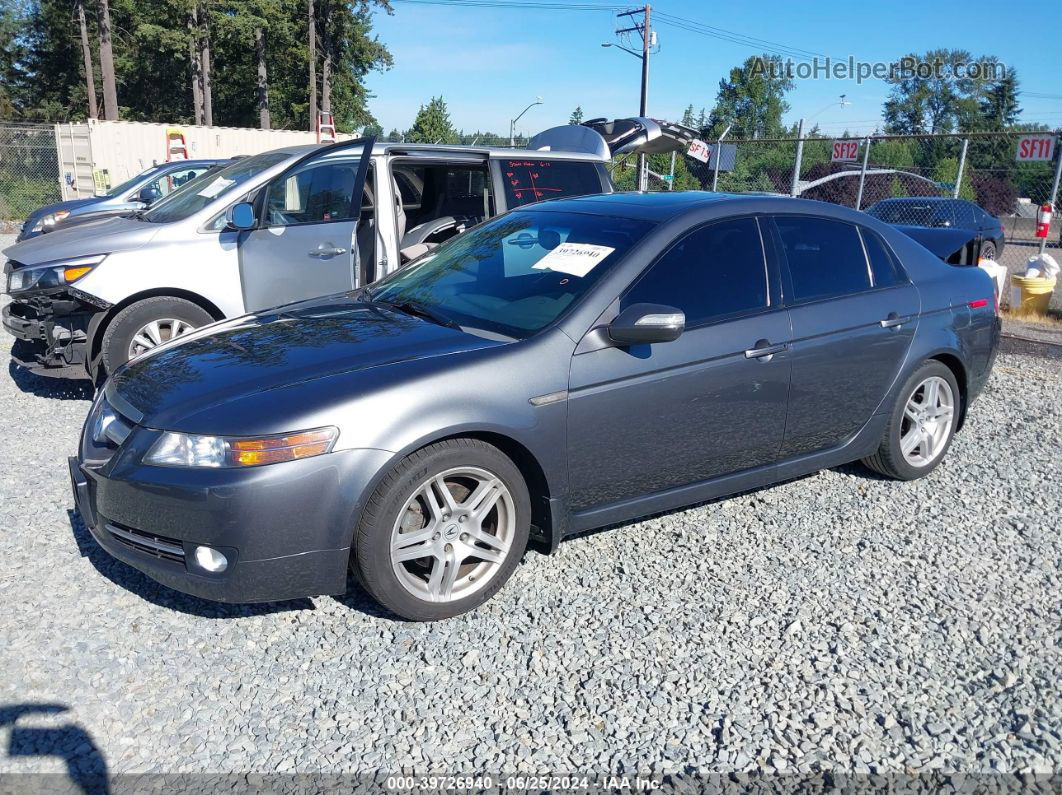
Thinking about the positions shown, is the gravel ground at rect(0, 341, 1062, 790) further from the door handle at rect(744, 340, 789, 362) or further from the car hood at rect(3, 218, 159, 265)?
the car hood at rect(3, 218, 159, 265)

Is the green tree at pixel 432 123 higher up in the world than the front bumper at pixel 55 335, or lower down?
higher up

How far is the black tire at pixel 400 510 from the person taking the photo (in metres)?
3.14

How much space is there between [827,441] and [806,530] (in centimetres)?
49

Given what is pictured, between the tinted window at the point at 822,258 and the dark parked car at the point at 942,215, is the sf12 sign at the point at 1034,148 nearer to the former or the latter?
the dark parked car at the point at 942,215

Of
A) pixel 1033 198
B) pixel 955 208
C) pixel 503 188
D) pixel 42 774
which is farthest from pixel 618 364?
pixel 1033 198

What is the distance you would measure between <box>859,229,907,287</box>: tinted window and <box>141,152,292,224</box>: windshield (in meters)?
4.35

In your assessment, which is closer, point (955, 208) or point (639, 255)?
point (639, 255)

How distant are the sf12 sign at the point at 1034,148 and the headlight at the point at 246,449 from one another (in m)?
13.9

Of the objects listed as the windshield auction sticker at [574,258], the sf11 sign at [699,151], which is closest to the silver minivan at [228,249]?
the windshield auction sticker at [574,258]

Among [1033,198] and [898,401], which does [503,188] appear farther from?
[1033,198]

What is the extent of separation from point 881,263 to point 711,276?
1.32m

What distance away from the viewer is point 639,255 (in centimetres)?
381

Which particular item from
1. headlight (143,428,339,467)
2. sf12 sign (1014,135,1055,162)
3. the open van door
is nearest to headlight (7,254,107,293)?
headlight (143,428,339,467)

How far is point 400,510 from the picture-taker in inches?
125
